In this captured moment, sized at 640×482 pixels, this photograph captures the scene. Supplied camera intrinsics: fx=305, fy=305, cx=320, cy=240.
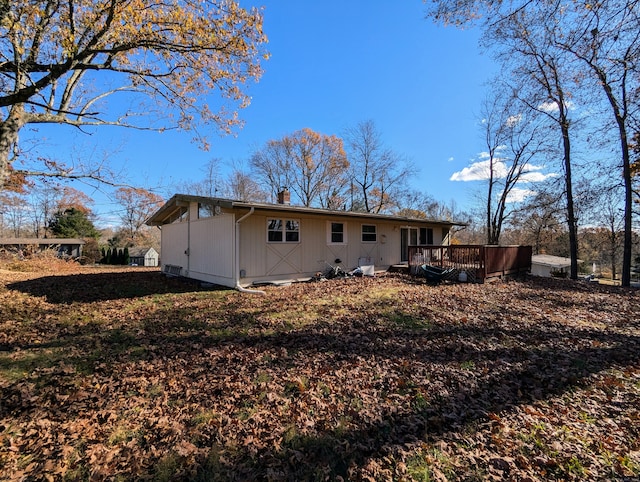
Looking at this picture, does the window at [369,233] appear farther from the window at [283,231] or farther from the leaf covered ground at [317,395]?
the leaf covered ground at [317,395]

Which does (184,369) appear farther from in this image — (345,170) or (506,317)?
(345,170)

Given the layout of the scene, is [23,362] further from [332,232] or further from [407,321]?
[332,232]

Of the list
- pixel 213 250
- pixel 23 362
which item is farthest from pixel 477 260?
pixel 23 362

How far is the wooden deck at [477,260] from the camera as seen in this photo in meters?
11.6

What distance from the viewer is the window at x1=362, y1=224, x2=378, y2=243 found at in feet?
45.6

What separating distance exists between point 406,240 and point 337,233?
503 cm

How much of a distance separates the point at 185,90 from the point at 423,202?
31035 mm

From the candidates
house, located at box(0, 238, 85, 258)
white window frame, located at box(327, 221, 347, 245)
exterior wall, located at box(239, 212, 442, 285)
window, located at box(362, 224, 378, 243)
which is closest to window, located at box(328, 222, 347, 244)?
white window frame, located at box(327, 221, 347, 245)

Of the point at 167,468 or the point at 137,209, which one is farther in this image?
the point at 137,209

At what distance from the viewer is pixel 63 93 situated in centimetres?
754

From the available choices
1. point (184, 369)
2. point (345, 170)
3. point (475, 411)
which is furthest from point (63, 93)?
point (345, 170)

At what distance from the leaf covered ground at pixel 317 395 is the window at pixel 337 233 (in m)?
5.88

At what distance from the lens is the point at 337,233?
1282 cm

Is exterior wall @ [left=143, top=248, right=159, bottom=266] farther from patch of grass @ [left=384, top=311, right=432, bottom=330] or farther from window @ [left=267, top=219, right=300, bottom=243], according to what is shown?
patch of grass @ [left=384, top=311, right=432, bottom=330]
